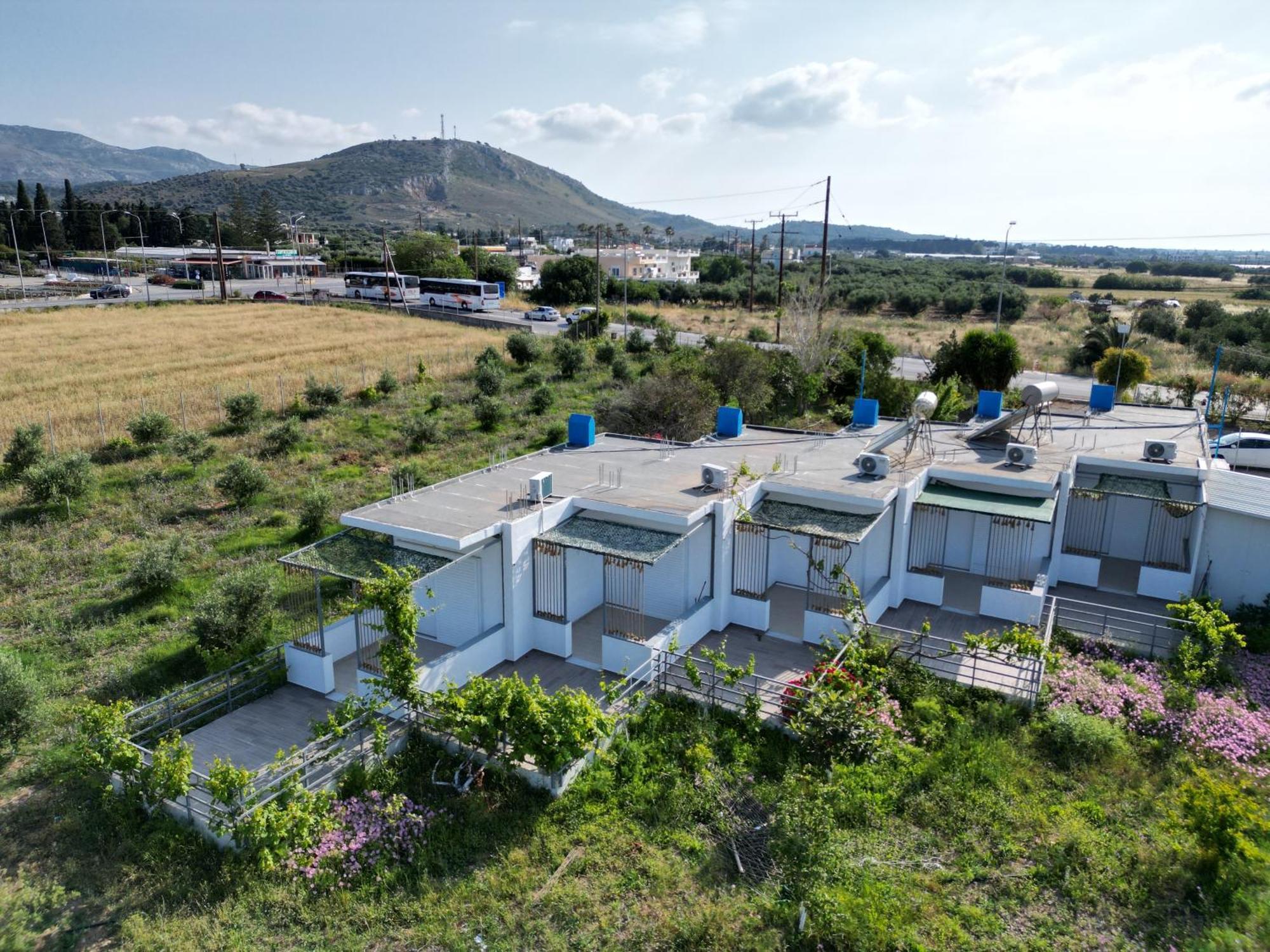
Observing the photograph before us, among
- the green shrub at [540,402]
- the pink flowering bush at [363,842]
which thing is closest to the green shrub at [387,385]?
the green shrub at [540,402]

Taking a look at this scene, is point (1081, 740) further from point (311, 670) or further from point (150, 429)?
point (150, 429)

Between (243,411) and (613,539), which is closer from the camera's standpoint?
(613,539)

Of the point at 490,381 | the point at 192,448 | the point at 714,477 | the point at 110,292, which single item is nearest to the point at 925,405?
the point at 714,477

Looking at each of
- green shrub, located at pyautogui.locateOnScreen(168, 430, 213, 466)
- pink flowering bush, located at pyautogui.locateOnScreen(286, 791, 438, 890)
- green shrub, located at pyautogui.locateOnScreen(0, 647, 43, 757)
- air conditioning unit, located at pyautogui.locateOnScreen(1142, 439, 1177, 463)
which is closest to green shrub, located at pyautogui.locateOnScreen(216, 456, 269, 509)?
green shrub, located at pyautogui.locateOnScreen(168, 430, 213, 466)

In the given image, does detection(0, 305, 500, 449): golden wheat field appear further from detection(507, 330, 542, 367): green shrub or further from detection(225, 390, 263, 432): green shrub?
detection(507, 330, 542, 367): green shrub

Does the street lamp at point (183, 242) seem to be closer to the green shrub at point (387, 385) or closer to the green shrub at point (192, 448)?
the green shrub at point (387, 385)

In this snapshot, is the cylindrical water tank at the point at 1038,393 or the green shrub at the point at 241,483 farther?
the green shrub at the point at 241,483

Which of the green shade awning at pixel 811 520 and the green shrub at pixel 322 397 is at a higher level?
the green shade awning at pixel 811 520

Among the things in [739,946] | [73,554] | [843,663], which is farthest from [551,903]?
[73,554]
